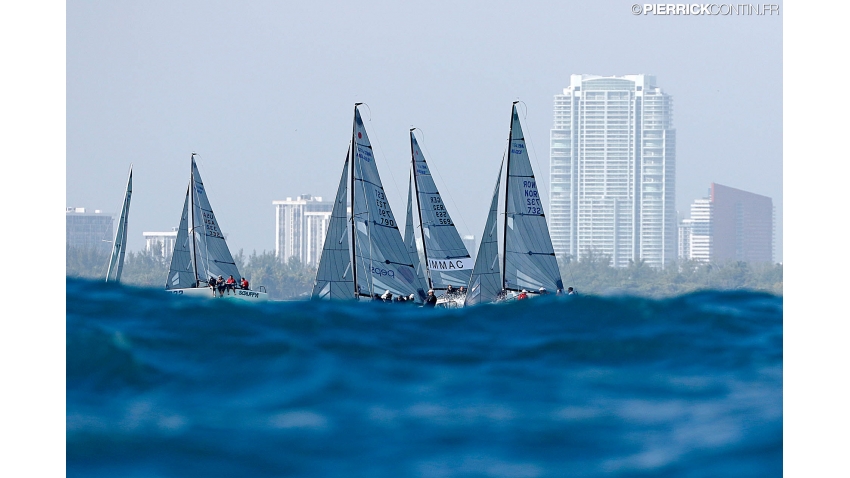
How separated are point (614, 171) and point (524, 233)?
11446 centimetres

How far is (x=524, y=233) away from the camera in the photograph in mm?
26188

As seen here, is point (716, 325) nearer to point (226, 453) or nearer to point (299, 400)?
point (299, 400)

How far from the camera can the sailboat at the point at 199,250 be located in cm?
3666

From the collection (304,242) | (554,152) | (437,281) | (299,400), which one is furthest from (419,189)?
(304,242)

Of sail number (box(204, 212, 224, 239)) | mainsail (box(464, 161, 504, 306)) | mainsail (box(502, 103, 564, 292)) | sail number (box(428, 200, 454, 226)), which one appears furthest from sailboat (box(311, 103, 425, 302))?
sail number (box(204, 212, 224, 239))

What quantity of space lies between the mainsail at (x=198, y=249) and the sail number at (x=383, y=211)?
36.8 feet

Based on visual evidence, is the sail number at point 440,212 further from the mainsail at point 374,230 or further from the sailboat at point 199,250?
the sailboat at point 199,250

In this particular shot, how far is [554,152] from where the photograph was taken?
454 feet

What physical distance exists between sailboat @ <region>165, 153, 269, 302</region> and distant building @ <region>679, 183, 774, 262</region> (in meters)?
88.8

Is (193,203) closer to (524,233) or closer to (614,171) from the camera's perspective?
(524,233)

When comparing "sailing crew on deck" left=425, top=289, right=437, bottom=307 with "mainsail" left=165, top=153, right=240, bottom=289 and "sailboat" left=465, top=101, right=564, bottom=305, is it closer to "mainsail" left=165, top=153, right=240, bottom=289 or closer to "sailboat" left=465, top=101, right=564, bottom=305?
"sailboat" left=465, top=101, right=564, bottom=305

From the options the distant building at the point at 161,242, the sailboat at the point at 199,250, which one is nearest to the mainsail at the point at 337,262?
the sailboat at the point at 199,250

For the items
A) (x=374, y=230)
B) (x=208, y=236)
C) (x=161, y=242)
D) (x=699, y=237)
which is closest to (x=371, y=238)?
(x=374, y=230)

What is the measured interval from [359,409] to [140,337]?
289 centimetres
